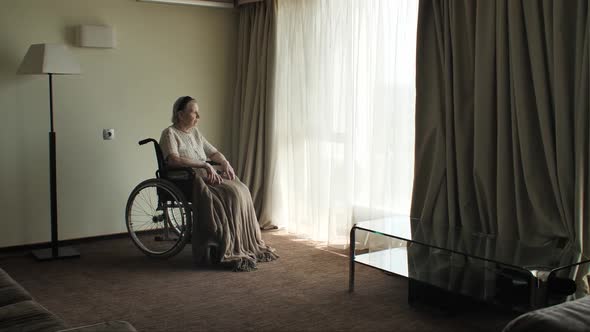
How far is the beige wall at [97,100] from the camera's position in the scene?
4.42 meters

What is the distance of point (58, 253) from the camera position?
4324mm

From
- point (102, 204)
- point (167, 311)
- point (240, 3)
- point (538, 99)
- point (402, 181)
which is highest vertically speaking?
point (240, 3)

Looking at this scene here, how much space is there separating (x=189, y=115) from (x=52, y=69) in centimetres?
102

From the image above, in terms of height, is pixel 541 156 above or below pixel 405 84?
below

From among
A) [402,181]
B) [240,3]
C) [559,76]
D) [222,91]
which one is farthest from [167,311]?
Answer: [240,3]

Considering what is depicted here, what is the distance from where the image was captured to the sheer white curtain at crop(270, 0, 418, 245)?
400 cm

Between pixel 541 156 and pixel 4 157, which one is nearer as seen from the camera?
pixel 541 156

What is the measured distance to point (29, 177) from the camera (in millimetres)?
4508

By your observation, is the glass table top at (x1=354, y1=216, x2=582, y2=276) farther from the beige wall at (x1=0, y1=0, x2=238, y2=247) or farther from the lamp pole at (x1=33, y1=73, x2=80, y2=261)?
the beige wall at (x1=0, y1=0, x2=238, y2=247)

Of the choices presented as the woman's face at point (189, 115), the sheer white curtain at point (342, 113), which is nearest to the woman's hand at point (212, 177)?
the woman's face at point (189, 115)

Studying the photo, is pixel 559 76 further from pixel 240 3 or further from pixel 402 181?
pixel 240 3

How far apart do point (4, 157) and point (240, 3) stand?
94.4 inches

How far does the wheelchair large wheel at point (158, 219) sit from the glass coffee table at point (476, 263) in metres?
1.29

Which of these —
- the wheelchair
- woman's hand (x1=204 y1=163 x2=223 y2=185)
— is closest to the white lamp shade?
the wheelchair
